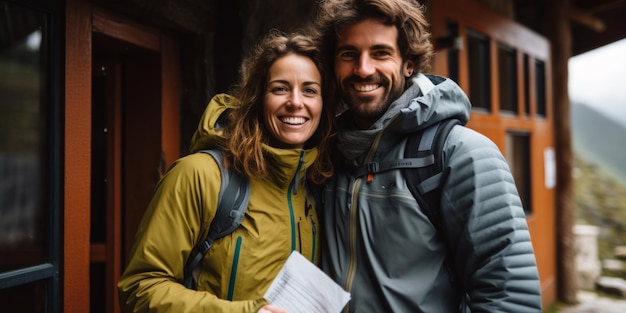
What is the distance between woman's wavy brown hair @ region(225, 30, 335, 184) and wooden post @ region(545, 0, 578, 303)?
5047 mm

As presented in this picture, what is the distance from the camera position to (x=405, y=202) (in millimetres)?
1509

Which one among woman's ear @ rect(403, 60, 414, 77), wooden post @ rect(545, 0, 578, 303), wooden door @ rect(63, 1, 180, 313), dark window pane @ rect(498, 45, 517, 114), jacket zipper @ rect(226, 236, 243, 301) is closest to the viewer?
jacket zipper @ rect(226, 236, 243, 301)

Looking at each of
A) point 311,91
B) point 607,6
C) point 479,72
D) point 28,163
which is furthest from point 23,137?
point 607,6

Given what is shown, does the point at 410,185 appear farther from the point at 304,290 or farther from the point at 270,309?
the point at 270,309

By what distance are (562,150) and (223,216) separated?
18.5ft

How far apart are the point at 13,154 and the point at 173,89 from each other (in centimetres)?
90

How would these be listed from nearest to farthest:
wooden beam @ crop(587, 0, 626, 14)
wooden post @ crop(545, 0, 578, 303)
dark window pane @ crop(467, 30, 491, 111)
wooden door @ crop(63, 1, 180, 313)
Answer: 1. wooden door @ crop(63, 1, 180, 313)
2. dark window pane @ crop(467, 30, 491, 111)
3. wooden post @ crop(545, 0, 578, 303)
4. wooden beam @ crop(587, 0, 626, 14)

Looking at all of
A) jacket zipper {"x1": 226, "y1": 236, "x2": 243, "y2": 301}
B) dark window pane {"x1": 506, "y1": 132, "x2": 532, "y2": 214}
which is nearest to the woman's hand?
jacket zipper {"x1": 226, "y1": 236, "x2": 243, "y2": 301}

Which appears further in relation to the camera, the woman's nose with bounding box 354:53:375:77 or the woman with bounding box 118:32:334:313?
the woman's nose with bounding box 354:53:375:77

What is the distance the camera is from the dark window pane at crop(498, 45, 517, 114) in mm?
4926

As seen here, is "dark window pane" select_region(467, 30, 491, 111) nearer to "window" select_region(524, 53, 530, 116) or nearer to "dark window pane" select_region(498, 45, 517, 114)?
"dark window pane" select_region(498, 45, 517, 114)

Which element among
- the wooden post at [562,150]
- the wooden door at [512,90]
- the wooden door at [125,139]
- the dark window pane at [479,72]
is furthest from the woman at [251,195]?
the wooden post at [562,150]

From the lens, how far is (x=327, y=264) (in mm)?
1681

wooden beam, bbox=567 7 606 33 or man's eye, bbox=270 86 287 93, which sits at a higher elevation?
wooden beam, bbox=567 7 606 33
